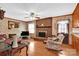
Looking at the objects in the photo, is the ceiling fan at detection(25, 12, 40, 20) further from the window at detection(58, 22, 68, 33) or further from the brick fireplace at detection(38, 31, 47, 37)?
the window at detection(58, 22, 68, 33)

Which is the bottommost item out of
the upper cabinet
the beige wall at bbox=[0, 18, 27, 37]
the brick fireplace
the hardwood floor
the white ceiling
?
the hardwood floor

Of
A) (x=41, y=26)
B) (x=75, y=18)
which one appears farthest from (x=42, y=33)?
(x=75, y=18)

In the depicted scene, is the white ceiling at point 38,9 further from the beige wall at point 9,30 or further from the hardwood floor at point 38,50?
the hardwood floor at point 38,50

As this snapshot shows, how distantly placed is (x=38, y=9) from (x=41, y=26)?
1.27ft

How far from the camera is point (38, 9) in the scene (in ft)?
6.97

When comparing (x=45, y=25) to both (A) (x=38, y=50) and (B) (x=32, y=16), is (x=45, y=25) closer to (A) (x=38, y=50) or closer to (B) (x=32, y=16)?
(B) (x=32, y=16)

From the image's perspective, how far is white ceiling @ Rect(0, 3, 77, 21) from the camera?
6.70 feet

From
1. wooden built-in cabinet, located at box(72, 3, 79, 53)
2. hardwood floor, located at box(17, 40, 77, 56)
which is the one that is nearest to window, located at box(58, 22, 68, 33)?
wooden built-in cabinet, located at box(72, 3, 79, 53)

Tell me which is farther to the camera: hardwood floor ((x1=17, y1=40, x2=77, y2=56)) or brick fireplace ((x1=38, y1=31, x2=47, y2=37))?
brick fireplace ((x1=38, y1=31, x2=47, y2=37))

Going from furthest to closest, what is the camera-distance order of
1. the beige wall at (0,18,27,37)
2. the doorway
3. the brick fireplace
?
the brick fireplace, the doorway, the beige wall at (0,18,27,37)

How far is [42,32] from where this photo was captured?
2229 mm

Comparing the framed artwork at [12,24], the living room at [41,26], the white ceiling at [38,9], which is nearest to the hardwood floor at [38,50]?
the living room at [41,26]

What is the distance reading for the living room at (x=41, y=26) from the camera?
203 centimetres

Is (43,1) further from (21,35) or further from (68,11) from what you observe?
(21,35)
